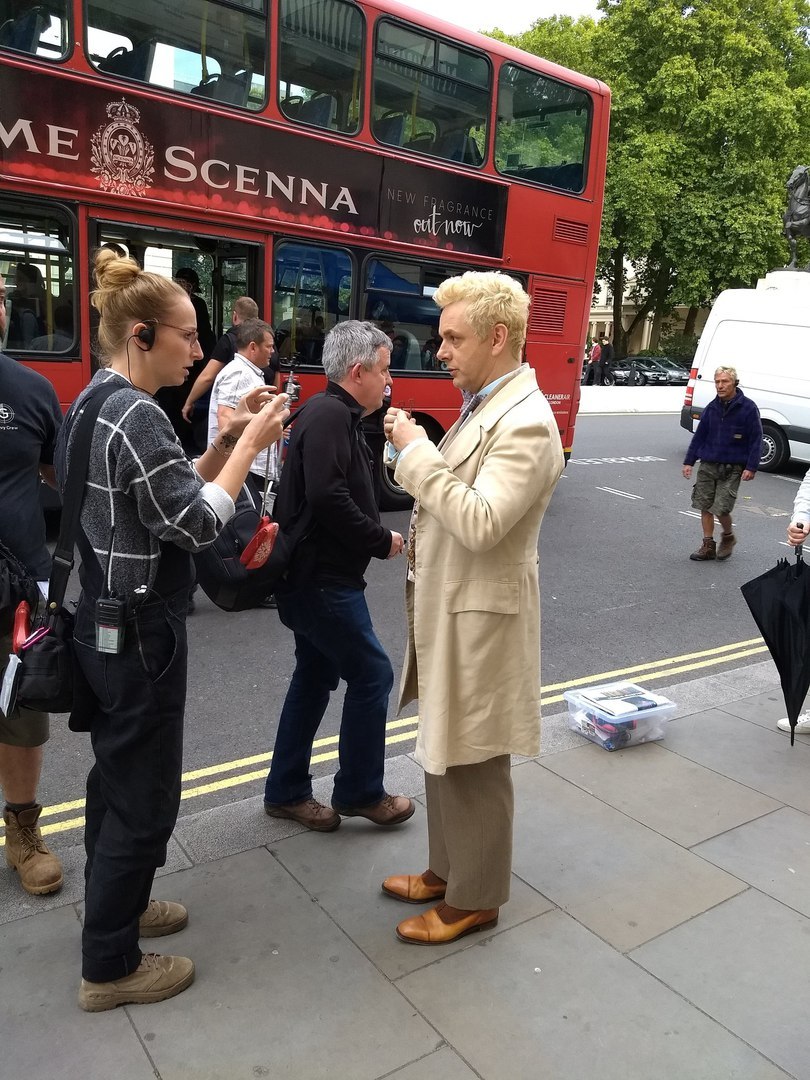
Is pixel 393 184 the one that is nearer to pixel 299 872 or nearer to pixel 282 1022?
pixel 299 872

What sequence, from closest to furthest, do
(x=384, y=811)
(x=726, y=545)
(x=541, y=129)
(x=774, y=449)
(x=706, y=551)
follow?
(x=384, y=811) < (x=706, y=551) < (x=726, y=545) < (x=541, y=129) < (x=774, y=449)

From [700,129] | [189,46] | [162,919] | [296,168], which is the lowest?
[162,919]

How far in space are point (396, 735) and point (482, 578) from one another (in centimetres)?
204

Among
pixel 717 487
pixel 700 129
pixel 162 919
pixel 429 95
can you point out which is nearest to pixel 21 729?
pixel 162 919

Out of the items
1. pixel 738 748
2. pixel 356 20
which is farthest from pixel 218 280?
pixel 738 748

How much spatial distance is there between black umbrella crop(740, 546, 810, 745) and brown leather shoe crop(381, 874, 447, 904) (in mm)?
1958

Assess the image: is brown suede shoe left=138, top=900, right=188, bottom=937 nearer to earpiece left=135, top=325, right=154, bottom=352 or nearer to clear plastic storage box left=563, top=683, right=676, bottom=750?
earpiece left=135, top=325, right=154, bottom=352

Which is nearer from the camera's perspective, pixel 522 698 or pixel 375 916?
pixel 522 698

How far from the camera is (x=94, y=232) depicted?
6.35m

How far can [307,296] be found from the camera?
25.0 feet

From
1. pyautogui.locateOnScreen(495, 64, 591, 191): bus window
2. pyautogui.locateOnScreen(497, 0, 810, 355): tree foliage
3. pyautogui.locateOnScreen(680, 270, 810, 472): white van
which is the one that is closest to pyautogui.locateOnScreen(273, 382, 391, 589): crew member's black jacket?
pyautogui.locateOnScreen(495, 64, 591, 191): bus window

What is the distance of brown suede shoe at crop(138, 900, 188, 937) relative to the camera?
2.57m

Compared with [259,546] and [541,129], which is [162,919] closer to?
[259,546]

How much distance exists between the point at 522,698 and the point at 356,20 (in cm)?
691
